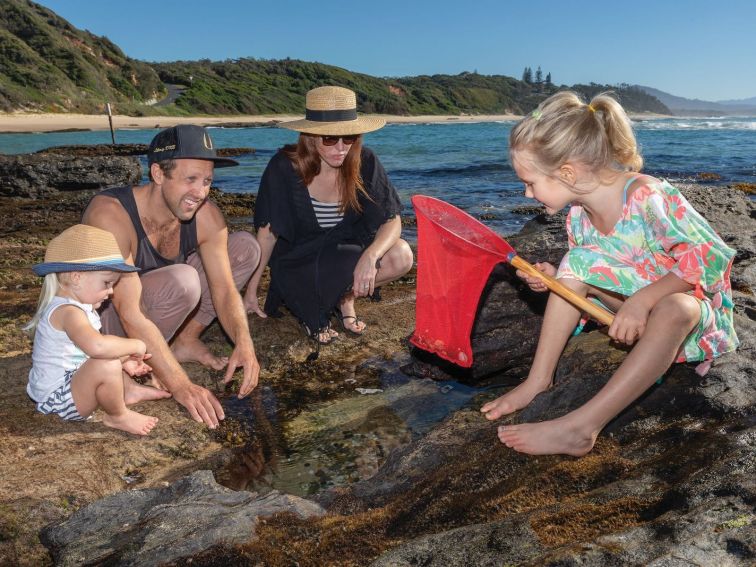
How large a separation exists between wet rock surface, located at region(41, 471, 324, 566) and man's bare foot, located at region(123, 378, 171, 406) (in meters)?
1.06

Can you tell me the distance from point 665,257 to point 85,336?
2.48m

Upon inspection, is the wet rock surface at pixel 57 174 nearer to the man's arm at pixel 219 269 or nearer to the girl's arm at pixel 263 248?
the girl's arm at pixel 263 248

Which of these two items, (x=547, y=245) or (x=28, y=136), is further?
(x=28, y=136)

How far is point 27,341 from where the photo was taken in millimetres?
3996

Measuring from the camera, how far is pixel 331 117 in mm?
3910

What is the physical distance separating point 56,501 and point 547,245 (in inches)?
131

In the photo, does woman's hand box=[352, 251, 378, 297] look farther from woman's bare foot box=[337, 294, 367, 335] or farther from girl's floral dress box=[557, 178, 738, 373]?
girl's floral dress box=[557, 178, 738, 373]

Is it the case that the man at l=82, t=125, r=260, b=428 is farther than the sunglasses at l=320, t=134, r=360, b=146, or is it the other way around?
the sunglasses at l=320, t=134, r=360, b=146

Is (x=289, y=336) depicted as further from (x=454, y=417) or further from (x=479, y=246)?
(x=479, y=246)

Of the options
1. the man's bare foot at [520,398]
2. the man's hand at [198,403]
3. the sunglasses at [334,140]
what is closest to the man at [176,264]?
the man's hand at [198,403]

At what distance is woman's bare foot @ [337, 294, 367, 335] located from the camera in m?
4.37

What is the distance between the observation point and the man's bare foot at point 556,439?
89.6 inches

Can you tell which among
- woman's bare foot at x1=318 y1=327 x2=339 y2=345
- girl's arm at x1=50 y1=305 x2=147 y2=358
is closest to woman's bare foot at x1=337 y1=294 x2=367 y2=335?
woman's bare foot at x1=318 y1=327 x2=339 y2=345

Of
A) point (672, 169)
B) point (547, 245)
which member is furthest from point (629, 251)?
point (672, 169)
